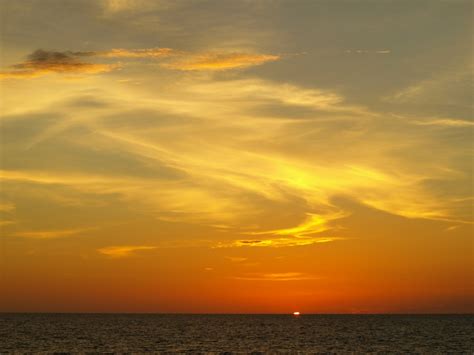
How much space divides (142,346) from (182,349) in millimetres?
10216

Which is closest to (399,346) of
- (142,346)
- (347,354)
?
(347,354)

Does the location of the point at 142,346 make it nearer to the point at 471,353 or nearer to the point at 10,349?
the point at 10,349

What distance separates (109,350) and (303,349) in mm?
33663

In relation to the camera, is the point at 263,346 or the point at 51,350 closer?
the point at 51,350

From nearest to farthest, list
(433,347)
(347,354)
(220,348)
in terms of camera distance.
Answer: (347,354) → (220,348) → (433,347)

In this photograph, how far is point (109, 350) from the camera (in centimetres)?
10650

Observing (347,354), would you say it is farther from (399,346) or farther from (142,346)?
Result: (142,346)

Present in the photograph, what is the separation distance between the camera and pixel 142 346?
115562mm

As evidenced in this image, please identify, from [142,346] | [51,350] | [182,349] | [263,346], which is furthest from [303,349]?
[51,350]

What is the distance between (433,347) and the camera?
407 feet

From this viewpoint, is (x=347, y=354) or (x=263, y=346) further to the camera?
(x=263, y=346)

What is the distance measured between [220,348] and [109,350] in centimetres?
1948

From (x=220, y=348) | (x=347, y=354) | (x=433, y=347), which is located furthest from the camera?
(x=433, y=347)

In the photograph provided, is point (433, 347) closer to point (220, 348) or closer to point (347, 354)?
point (347, 354)
